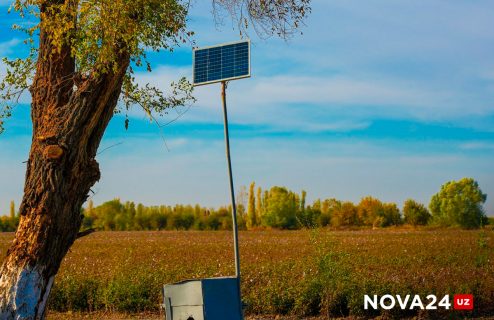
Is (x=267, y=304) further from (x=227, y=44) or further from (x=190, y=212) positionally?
(x=190, y=212)

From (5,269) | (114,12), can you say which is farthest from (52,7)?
(5,269)

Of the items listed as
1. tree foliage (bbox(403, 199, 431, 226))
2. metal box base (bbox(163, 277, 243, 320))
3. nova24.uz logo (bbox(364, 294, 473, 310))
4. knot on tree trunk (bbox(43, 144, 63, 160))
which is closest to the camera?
metal box base (bbox(163, 277, 243, 320))

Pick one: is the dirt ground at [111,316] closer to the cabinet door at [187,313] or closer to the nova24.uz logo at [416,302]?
the nova24.uz logo at [416,302]

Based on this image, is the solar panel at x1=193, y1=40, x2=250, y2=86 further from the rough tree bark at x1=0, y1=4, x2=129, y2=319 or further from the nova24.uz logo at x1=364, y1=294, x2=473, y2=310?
the nova24.uz logo at x1=364, y1=294, x2=473, y2=310

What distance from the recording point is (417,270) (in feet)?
45.9

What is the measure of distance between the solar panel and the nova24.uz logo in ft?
13.6

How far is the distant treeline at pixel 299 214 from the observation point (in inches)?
1769

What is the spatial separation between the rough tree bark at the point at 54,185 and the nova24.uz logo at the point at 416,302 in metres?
4.57

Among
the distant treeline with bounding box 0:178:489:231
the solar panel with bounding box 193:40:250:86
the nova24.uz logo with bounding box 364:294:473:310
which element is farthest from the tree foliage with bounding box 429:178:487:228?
the solar panel with bounding box 193:40:250:86

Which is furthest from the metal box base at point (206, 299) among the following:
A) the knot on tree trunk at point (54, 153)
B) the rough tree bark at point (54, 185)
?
the knot on tree trunk at point (54, 153)

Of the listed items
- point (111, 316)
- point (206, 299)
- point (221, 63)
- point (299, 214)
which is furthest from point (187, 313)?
point (299, 214)

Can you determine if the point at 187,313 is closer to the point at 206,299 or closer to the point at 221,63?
the point at 206,299

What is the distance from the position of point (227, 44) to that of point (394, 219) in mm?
38482

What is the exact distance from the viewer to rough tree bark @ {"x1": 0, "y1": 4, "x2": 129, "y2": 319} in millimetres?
8977
